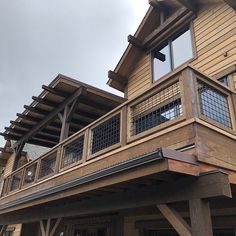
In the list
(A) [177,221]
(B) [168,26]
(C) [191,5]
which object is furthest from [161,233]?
(C) [191,5]

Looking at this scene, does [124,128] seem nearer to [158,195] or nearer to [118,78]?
[158,195]

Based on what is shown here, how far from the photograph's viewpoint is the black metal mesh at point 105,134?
6117 millimetres

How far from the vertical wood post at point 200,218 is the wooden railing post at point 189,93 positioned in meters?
1.12

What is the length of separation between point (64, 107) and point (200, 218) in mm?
6835

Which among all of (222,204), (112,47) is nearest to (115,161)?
(222,204)

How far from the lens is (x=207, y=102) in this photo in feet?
15.9

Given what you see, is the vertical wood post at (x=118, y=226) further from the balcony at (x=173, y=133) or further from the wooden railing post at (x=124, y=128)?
the wooden railing post at (x=124, y=128)

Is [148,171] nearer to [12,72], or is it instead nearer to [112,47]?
[112,47]

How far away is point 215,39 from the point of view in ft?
24.2

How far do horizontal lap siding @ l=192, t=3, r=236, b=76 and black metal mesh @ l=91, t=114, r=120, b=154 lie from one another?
2.85 metres

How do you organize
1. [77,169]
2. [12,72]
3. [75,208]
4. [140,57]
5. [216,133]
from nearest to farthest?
1. [216,133]
2. [75,208]
3. [77,169]
4. [140,57]
5. [12,72]

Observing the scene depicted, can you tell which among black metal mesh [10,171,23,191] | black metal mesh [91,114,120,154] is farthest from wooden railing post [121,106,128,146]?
black metal mesh [10,171,23,191]

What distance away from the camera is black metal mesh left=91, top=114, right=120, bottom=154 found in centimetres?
612

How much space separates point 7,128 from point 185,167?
1038 cm
